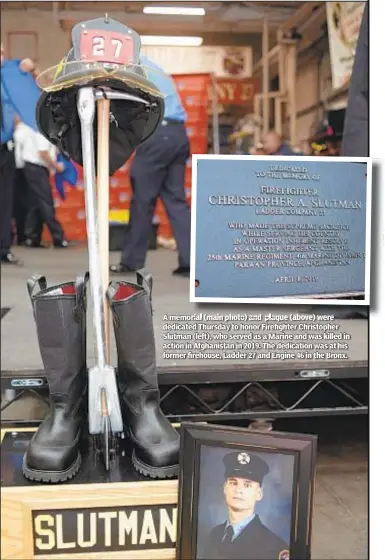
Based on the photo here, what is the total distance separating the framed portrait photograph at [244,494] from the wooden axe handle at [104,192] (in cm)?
25

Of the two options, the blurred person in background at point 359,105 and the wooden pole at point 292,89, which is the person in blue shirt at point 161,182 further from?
the wooden pole at point 292,89

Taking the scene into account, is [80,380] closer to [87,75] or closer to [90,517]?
[90,517]

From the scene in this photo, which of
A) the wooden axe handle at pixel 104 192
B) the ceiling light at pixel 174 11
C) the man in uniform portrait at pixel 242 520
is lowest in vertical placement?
the man in uniform portrait at pixel 242 520

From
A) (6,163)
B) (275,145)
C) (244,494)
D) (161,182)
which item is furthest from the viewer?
(6,163)

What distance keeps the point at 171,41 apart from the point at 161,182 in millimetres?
286

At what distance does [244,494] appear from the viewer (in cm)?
115

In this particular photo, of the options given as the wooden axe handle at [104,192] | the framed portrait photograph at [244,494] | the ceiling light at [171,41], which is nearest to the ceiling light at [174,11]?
the ceiling light at [171,41]

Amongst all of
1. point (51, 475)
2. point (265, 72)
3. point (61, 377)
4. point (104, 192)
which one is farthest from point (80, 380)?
point (265, 72)

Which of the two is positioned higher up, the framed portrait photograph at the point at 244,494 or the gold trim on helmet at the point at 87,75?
the gold trim on helmet at the point at 87,75

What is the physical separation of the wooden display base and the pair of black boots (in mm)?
28

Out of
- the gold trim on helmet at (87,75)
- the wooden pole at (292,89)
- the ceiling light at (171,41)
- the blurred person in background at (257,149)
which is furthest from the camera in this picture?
the wooden pole at (292,89)

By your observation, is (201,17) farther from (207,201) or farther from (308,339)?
(308,339)

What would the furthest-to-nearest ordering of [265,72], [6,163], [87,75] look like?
[265,72]
[6,163]
[87,75]

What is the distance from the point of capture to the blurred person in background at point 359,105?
3.61ft
